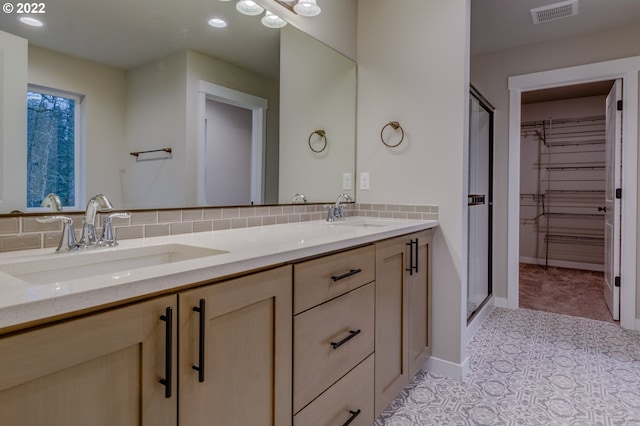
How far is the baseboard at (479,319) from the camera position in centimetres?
263

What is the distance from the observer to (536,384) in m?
1.99

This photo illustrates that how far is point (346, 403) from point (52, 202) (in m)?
1.20

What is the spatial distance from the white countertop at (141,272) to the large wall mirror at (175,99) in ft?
0.73

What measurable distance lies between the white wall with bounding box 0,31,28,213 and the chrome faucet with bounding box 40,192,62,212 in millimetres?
48

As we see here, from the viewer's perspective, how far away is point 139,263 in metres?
1.12

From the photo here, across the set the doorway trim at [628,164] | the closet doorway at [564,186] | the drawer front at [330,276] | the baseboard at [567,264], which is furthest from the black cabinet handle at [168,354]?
the baseboard at [567,264]

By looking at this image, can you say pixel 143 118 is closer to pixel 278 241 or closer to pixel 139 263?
pixel 139 263

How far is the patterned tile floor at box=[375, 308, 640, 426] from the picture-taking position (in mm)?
1699

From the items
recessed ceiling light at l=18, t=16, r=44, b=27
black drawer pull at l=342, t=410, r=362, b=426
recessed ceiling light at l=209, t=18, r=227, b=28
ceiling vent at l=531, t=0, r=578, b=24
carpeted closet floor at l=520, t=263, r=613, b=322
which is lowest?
carpeted closet floor at l=520, t=263, r=613, b=322

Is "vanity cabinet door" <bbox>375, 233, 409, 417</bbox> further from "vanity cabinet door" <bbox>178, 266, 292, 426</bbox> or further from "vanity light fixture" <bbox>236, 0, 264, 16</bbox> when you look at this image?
"vanity light fixture" <bbox>236, 0, 264, 16</bbox>

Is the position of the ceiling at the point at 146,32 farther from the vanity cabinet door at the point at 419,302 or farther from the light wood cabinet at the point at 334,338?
the vanity cabinet door at the point at 419,302

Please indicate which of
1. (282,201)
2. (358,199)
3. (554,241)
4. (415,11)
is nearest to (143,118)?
(282,201)

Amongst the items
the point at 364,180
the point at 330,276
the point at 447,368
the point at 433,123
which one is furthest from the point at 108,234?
the point at 447,368

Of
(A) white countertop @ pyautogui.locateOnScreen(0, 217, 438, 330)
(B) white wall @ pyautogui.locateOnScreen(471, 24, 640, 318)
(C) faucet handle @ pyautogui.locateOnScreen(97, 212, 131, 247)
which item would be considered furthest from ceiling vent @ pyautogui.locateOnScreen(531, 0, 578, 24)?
(C) faucet handle @ pyautogui.locateOnScreen(97, 212, 131, 247)
